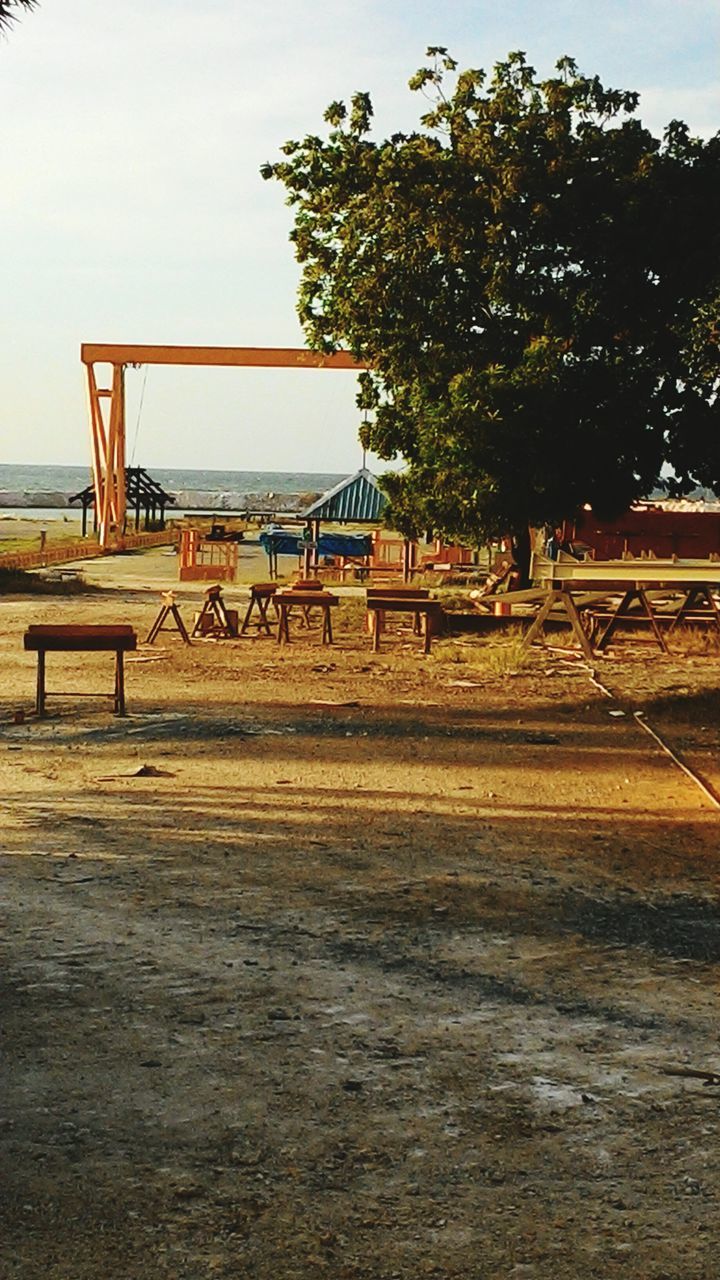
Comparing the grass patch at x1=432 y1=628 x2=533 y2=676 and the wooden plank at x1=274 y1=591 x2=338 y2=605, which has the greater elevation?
the wooden plank at x1=274 y1=591 x2=338 y2=605

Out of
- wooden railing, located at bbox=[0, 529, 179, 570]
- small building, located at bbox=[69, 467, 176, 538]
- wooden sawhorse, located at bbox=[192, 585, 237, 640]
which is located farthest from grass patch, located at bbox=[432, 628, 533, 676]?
small building, located at bbox=[69, 467, 176, 538]

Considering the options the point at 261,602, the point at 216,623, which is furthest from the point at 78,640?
the point at 261,602

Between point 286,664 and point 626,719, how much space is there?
4966 millimetres

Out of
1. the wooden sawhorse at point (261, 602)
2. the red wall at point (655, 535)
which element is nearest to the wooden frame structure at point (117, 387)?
the red wall at point (655, 535)

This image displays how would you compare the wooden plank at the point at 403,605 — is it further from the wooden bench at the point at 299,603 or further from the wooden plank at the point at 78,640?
the wooden plank at the point at 78,640

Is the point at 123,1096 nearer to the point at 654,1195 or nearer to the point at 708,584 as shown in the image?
the point at 654,1195

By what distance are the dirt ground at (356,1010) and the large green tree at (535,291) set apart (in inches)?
376

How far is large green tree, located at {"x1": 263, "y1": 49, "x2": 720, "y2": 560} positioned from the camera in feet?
71.4

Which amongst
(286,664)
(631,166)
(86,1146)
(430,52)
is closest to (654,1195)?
(86,1146)

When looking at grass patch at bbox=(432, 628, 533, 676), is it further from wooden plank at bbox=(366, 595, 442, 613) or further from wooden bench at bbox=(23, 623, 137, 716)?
wooden bench at bbox=(23, 623, 137, 716)

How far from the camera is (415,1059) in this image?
5738mm

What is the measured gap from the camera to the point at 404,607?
19.9 meters

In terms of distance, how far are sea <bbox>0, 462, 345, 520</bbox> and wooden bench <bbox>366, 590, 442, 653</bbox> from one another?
72.9 m

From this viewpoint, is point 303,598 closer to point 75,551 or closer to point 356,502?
point 356,502
